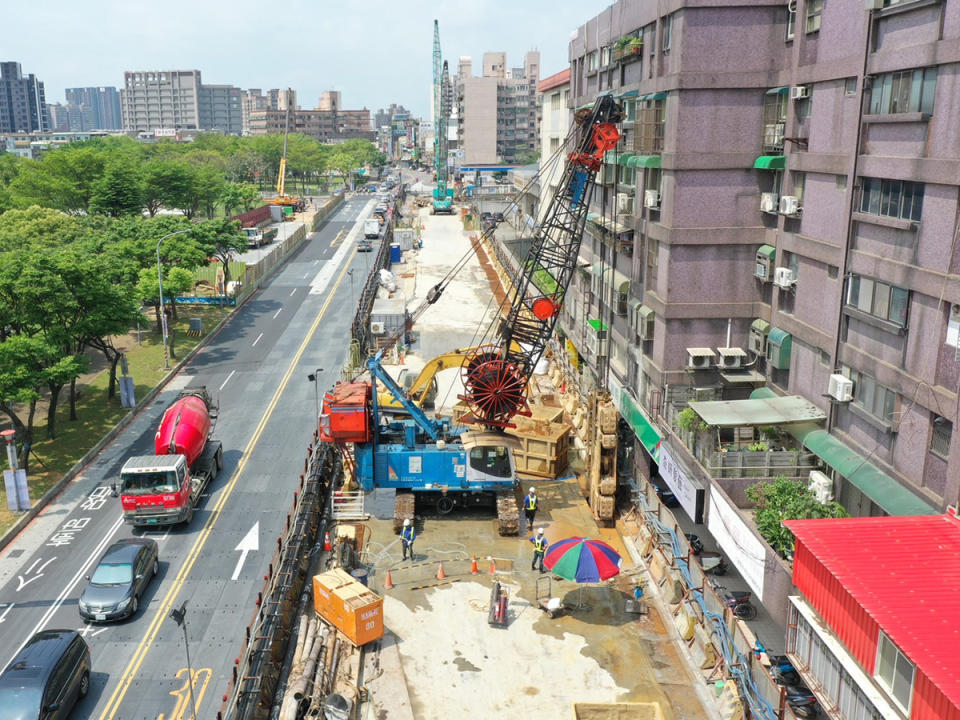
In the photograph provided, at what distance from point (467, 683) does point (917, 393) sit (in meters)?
15.0

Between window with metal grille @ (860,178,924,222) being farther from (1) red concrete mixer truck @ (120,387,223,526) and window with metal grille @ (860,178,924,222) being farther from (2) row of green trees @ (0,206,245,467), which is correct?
(2) row of green trees @ (0,206,245,467)

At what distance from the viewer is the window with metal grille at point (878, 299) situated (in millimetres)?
23734

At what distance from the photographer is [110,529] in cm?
3584

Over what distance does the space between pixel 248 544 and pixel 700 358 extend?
64.7 feet

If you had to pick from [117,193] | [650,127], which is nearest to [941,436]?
[650,127]

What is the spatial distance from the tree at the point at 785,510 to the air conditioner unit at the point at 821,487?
24 centimetres

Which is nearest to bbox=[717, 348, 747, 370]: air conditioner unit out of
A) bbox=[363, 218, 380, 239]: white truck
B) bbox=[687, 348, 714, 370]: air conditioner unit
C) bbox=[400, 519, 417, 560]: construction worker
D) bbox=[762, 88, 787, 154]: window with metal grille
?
bbox=[687, 348, 714, 370]: air conditioner unit

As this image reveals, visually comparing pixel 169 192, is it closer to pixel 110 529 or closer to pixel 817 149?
pixel 110 529

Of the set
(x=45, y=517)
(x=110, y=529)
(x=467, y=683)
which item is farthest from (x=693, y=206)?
(x=45, y=517)

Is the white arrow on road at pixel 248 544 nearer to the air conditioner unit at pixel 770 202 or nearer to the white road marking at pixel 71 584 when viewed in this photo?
the white road marking at pixel 71 584

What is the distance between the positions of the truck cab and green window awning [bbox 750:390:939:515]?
78.6 ft

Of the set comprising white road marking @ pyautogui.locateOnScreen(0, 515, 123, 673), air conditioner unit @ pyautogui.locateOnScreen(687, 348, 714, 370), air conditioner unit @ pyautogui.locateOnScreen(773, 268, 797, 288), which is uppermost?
air conditioner unit @ pyautogui.locateOnScreen(773, 268, 797, 288)

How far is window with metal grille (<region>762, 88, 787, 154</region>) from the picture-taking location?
31.2 metres

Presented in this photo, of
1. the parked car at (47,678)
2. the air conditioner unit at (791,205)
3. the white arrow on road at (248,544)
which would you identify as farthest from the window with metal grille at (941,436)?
the parked car at (47,678)
